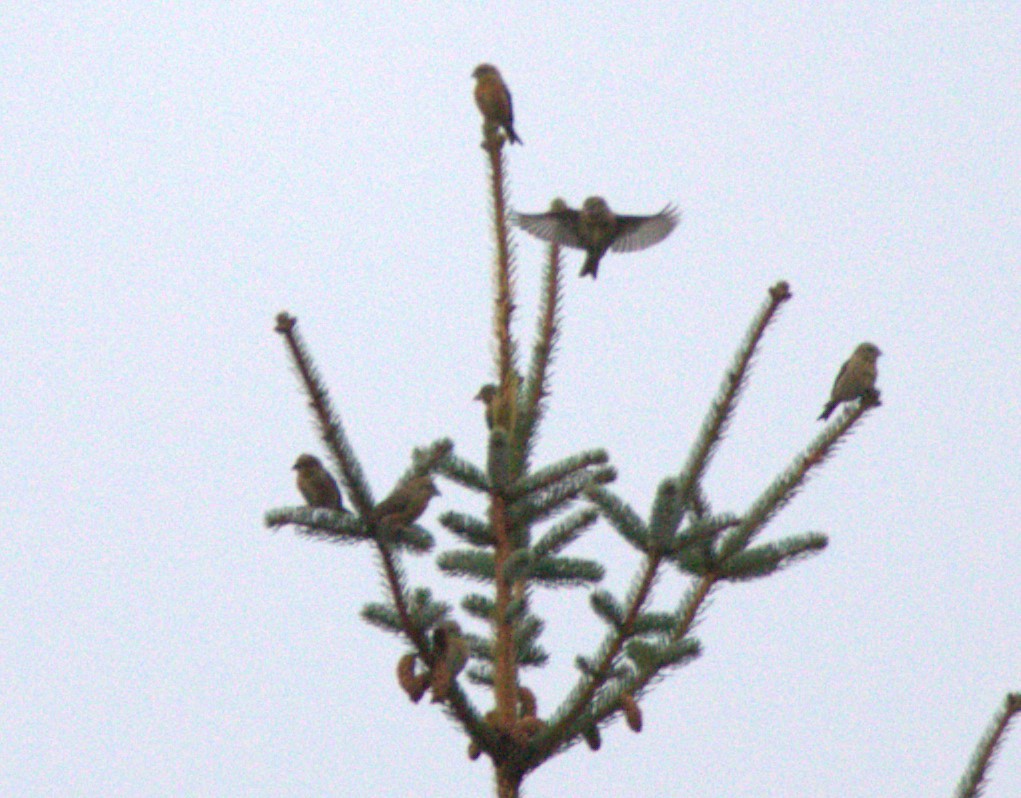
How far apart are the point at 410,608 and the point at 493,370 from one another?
96 cm

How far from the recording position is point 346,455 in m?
3.68

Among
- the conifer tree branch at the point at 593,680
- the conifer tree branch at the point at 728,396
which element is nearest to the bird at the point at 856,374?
the conifer tree branch at the point at 728,396

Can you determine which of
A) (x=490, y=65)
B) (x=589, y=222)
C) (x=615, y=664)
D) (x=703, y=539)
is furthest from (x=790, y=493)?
(x=490, y=65)

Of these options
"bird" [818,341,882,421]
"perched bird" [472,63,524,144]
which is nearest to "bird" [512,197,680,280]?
"perched bird" [472,63,524,144]

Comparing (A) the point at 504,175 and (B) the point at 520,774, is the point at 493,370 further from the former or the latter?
(B) the point at 520,774

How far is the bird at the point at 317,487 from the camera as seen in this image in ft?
15.4

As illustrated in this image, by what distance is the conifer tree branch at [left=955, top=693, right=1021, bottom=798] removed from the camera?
10.7ft

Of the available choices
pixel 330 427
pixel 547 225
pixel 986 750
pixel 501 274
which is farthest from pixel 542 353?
pixel 547 225

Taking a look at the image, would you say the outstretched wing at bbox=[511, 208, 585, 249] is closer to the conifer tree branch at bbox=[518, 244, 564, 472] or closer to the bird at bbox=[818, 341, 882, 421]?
the bird at bbox=[818, 341, 882, 421]

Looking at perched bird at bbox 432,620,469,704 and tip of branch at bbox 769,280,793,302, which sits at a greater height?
tip of branch at bbox 769,280,793,302

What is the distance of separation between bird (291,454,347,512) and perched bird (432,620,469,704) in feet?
3.42

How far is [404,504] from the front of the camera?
3926mm

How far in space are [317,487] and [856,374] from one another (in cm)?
257

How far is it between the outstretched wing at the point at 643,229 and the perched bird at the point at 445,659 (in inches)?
168
